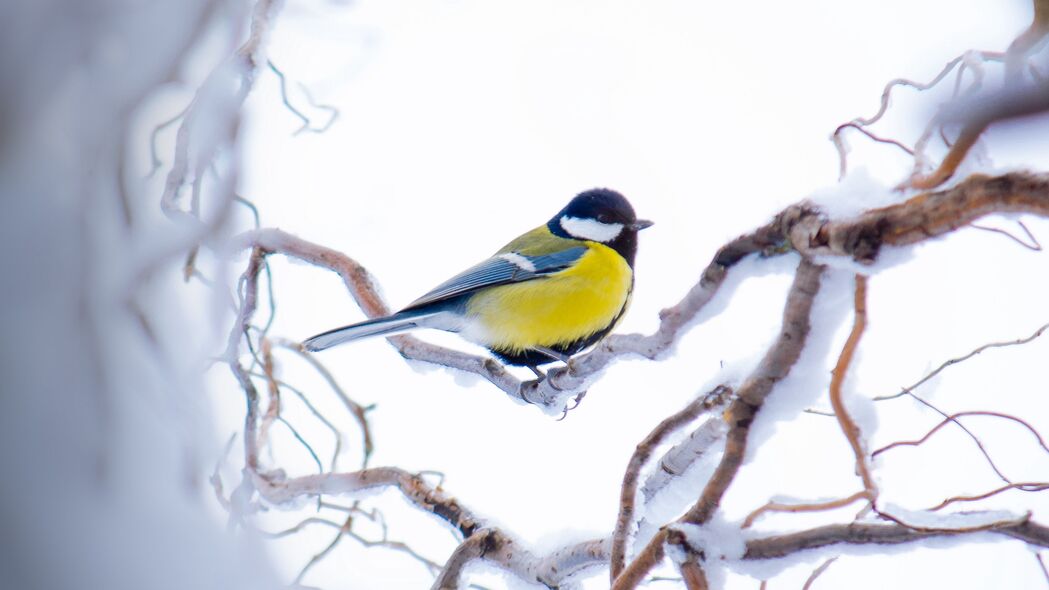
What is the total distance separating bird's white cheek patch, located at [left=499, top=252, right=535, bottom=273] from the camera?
1.71 meters

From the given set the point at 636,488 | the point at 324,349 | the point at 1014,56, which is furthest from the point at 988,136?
the point at 324,349

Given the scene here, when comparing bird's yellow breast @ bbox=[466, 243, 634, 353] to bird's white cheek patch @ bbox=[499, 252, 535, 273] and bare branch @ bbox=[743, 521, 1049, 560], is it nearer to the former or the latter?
bird's white cheek patch @ bbox=[499, 252, 535, 273]

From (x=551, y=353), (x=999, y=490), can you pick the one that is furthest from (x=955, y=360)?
(x=551, y=353)

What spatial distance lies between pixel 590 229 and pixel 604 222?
0.04 meters

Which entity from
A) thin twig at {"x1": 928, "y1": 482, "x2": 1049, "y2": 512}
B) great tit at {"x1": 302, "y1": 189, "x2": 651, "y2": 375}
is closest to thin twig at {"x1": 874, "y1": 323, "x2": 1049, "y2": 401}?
thin twig at {"x1": 928, "y1": 482, "x2": 1049, "y2": 512}

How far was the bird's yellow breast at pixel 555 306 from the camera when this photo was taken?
162 cm

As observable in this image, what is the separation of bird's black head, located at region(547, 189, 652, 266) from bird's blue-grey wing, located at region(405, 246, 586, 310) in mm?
108

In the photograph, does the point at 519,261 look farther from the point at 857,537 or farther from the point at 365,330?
the point at 857,537

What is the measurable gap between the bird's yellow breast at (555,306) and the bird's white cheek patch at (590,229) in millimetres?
115

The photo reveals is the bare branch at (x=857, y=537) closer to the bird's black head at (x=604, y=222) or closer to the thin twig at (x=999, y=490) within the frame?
the thin twig at (x=999, y=490)

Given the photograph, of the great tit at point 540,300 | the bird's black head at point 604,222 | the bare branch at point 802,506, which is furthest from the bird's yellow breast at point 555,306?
the bare branch at point 802,506

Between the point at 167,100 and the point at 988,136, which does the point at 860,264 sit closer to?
the point at 988,136

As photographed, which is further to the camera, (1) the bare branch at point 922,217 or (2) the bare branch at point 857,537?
(2) the bare branch at point 857,537

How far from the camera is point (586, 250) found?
1.72 m
